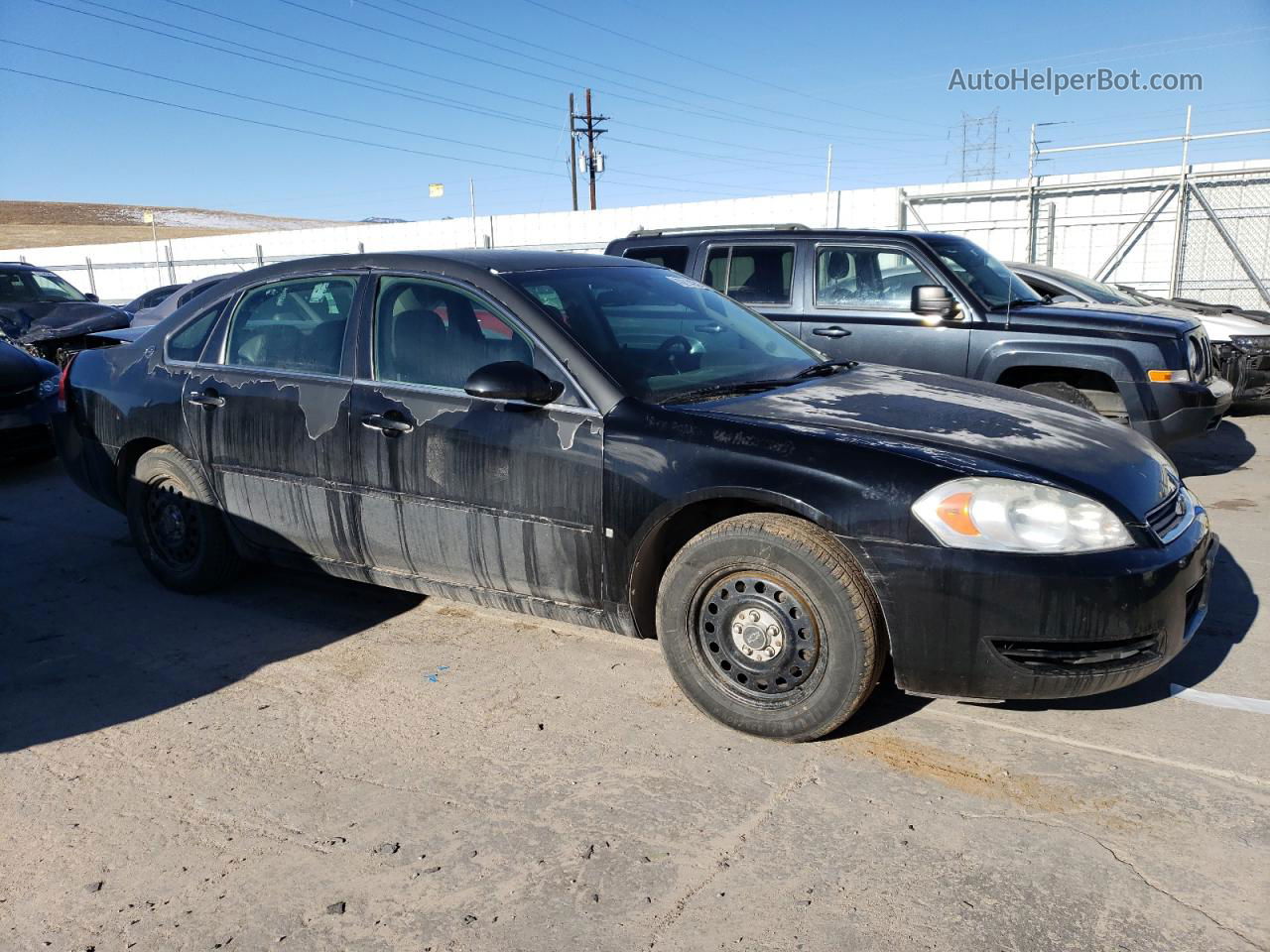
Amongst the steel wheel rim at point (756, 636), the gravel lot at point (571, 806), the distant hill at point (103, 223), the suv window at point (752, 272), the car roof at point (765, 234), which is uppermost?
the distant hill at point (103, 223)

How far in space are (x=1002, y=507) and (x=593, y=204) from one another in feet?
137

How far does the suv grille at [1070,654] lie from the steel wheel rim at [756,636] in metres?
0.59

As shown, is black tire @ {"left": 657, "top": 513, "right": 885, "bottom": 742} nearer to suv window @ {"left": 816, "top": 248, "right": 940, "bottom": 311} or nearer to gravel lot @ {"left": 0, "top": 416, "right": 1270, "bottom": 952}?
gravel lot @ {"left": 0, "top": 416, "right": 1270, "bottom": 952}

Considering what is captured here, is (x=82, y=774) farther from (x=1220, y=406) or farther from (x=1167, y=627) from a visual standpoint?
(x=1220, y=406)

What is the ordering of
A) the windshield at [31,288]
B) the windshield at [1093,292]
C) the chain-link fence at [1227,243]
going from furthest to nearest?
the chain-link fence at [1227,243] < the windshield at [31,288] < the windshield at [1093,292]

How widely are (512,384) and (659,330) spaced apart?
0.82 m

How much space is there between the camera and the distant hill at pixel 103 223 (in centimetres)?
6347

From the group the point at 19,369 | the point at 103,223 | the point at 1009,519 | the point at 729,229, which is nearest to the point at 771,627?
the point at 1009,519

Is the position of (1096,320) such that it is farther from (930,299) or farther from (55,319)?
Answer: (55,319)

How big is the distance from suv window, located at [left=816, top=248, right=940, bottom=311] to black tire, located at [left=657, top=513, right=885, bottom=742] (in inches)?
172

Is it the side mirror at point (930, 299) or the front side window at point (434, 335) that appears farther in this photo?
the side mirror at point (930, 299)

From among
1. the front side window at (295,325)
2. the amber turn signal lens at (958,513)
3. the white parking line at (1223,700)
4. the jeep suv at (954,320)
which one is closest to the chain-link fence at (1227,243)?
the jeep suv at (954,320)

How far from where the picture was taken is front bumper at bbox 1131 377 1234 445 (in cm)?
648

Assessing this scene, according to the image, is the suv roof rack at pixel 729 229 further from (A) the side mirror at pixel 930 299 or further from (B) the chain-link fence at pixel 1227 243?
(B) the chain-link fence at pixel 1227 243
